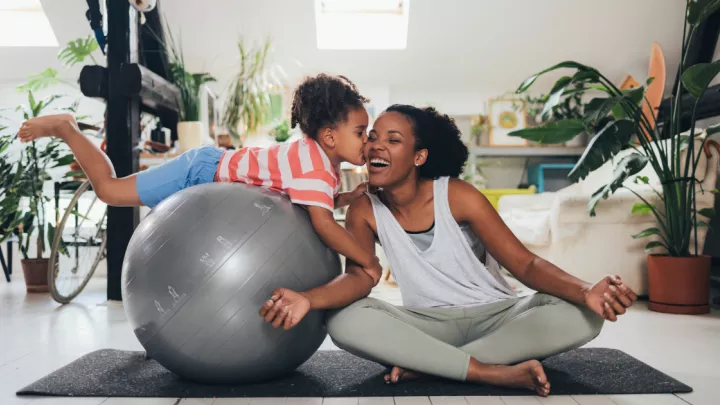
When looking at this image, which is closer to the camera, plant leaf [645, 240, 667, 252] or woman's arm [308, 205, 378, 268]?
woman's arm [308, 205, 378, 268]

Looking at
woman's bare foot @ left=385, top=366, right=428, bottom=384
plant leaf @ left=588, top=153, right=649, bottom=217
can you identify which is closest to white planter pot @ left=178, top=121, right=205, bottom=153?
plant leaf @ left=588, top=153, right=649, bottom=217

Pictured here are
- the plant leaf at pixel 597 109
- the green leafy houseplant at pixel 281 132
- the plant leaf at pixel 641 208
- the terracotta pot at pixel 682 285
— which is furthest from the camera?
the green leafy houseplant at pixel 281 132

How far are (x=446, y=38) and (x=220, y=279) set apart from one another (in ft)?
15.9

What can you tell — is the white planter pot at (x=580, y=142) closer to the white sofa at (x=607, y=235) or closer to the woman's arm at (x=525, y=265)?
the white sofa at (x=607, y=235)

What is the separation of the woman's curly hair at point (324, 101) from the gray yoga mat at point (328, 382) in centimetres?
72

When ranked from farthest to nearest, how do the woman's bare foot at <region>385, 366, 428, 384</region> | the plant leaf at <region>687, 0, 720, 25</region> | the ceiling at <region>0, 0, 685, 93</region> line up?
the ceiling at <region>0, 0, 685, 93</region>
the plant leaf at <region>687, 0, 720, 25</region>
the woman's bare foot at <region>385, 366, 428, 384</region>

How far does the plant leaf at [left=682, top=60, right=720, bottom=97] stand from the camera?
2.83 metres

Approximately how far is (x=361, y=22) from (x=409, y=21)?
0.56 meters

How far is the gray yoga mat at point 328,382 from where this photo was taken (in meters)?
1.59

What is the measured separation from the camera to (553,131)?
10.8ft

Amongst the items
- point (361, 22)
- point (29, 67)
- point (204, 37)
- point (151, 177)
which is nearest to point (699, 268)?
point (151, 177)

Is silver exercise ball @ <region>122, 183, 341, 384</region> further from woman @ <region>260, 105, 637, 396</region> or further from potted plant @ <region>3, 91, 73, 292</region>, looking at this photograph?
potted plant @ <region>3, 91, 73, 292</region>

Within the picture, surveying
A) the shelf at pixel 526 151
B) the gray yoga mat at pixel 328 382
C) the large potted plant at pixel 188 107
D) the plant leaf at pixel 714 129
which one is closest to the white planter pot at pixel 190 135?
the large potted plant at pixel 188 107

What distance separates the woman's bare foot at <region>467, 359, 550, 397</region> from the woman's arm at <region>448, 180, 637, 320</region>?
0.21m
